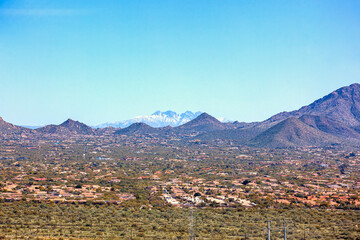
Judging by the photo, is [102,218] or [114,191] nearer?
[102,218]

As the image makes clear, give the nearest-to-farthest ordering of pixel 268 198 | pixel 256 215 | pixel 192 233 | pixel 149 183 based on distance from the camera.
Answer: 1. pixel 192 233
2. pixel 256 215
3. pixel 268 198
4. pixel 149 183

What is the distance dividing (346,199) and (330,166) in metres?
62.0

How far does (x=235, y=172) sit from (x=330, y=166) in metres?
37.4

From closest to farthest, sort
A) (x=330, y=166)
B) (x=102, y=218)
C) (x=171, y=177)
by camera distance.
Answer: (x=102, y=218) < (x=171, y=177) < (x=330, y=166)

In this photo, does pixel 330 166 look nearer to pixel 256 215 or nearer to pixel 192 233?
pixel 256 215

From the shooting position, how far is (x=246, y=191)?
2594 inches

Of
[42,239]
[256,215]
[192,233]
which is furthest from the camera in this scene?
[256,215]

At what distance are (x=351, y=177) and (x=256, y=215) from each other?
199ft

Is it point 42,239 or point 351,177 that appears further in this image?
point 351,177

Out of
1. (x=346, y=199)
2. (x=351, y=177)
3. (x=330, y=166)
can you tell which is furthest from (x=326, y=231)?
(x=330, y=166)

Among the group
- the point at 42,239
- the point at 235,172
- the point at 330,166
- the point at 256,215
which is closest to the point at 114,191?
the point at 256,215

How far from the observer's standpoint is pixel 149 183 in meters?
75.8

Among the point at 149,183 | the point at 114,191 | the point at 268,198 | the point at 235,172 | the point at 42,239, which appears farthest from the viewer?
the point at 235,172

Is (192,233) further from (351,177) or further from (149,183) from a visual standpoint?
(351,177)
